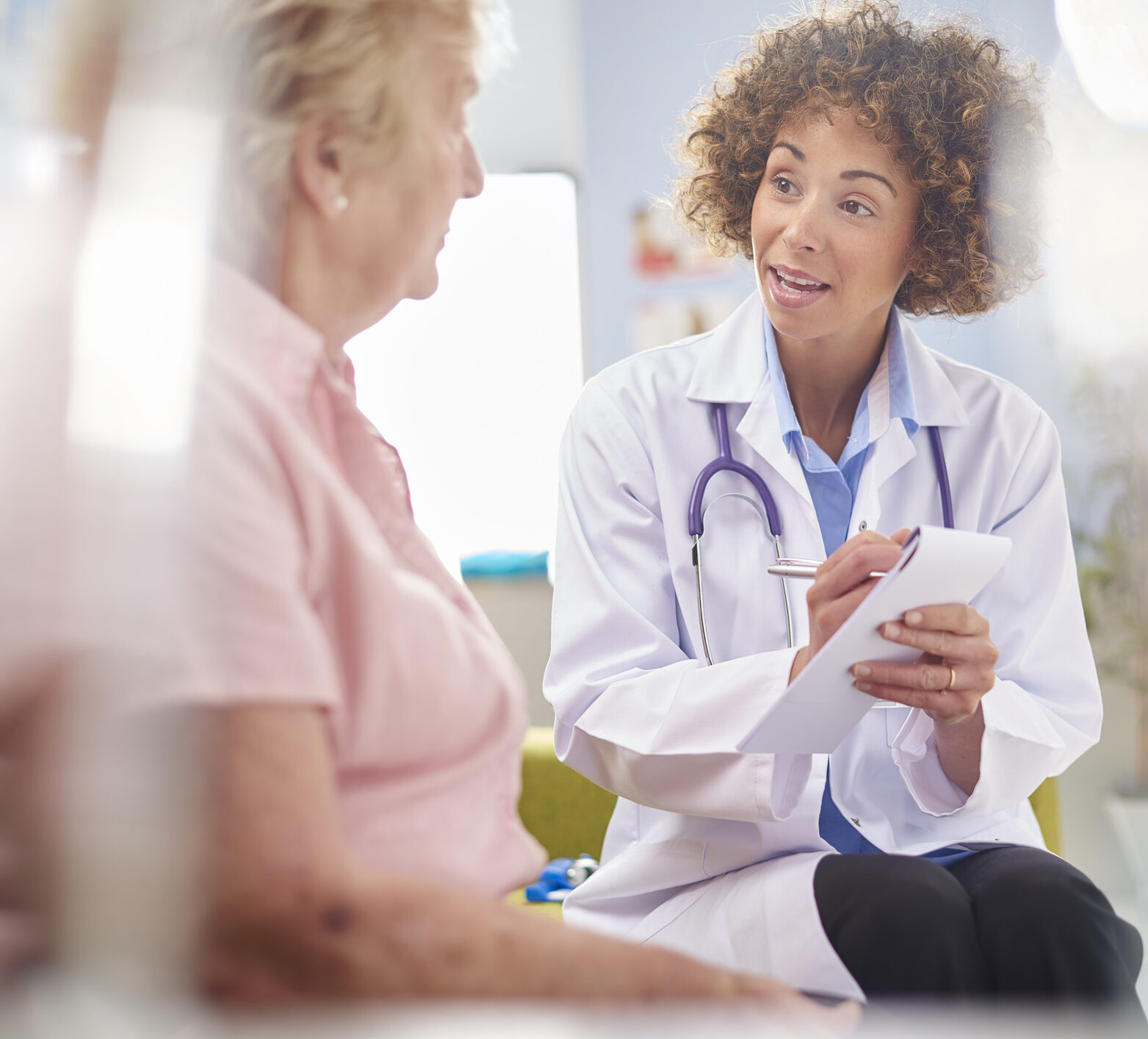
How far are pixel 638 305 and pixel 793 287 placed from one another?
0.43ft

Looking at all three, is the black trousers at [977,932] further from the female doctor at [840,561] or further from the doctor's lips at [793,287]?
the doctor's lips at [793,287]

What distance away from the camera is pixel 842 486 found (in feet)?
2.99

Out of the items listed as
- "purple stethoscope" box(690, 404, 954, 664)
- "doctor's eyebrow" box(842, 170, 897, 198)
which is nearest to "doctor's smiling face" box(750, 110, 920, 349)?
"doctor's eyebrow" box(842, 170, 897, 198)

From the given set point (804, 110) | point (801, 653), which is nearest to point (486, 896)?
point (801, 653)

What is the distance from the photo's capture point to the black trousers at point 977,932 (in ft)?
2.24

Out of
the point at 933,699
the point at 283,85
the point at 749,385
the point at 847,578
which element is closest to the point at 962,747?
the point at 933,699

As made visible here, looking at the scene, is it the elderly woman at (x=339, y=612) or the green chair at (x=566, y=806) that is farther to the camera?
the green chair at (x=566, y=806)

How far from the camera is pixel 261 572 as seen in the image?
0.40 m

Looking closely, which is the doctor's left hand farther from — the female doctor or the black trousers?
the black trousers

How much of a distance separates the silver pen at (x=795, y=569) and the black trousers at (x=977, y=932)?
22 centimetres

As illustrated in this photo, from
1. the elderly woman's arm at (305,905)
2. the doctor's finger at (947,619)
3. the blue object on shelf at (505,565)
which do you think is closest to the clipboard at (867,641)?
the doctor's finger at (947,619)

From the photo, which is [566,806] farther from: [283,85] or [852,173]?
[283,85]

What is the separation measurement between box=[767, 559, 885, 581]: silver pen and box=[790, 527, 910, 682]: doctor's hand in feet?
0.32

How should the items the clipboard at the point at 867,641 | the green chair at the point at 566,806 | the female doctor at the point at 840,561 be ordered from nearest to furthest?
the clipboard at the point at 867,641
the female doctor at the point at 840,561
the green chair at the point at 566,806
